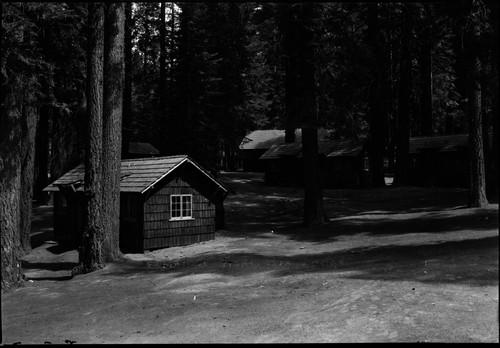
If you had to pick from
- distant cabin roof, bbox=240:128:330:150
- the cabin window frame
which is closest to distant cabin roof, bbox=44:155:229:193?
the cabin window frame

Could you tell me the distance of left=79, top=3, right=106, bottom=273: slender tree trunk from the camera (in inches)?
706

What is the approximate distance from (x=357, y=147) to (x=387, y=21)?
13540 mm

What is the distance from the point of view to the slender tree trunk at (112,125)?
18906mm

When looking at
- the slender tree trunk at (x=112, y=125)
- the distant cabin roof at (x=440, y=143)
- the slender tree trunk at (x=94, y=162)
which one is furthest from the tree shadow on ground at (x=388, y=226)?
the distant cabin roof at (x=440, y=143)

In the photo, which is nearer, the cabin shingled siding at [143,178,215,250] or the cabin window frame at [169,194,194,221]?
the cabin shingled siding at [143,178,215,250]

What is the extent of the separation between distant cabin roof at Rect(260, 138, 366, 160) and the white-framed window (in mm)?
23283

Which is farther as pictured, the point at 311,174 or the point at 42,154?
the point at 42,154

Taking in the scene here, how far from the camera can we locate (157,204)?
912 inches

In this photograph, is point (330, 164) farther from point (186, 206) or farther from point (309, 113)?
point (186, 206)

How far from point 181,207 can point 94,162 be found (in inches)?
272

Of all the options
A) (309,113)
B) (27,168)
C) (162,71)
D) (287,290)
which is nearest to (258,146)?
(162,71)

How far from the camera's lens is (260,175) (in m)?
59.5

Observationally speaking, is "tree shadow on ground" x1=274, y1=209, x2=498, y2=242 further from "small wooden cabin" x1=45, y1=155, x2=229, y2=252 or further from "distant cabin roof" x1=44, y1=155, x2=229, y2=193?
"distant cabin roof" x1=44, y1=155, x2=229, y2=193

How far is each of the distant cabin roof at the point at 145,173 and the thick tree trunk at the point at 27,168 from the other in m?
2.83
